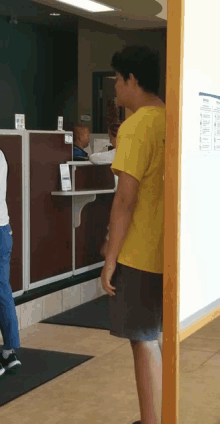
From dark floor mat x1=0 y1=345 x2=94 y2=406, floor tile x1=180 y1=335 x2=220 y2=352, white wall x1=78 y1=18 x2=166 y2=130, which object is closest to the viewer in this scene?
dark floor mat x1=0 y1=345 x2=94 y2=406

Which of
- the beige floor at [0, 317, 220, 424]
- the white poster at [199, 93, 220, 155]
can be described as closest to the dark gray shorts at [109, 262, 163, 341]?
the white poster at [199, 93, 220, 155]

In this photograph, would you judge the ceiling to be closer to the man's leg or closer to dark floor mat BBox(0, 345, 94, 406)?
dark floor mat BBox(0, 345, 94, 406)

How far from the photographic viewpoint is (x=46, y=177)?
4812mm

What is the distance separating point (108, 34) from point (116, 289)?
27.8 ft

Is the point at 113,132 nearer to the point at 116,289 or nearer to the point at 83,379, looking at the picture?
the point at 83,379

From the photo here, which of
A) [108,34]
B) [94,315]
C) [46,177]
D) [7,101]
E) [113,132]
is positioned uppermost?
[108,34]

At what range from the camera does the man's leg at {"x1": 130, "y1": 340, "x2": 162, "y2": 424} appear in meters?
2.26

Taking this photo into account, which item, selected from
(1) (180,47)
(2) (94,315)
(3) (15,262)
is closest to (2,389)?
(3) (15,262)

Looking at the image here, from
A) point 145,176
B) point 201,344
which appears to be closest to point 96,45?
point 201,344

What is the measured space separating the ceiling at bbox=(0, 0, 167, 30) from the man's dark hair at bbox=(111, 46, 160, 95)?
6.02m

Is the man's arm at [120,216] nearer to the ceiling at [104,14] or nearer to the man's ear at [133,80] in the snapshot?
the man's ear at [133,80]

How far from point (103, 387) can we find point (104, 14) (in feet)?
23.4

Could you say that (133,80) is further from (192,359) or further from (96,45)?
(96,45)

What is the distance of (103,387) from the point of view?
3.40 m
